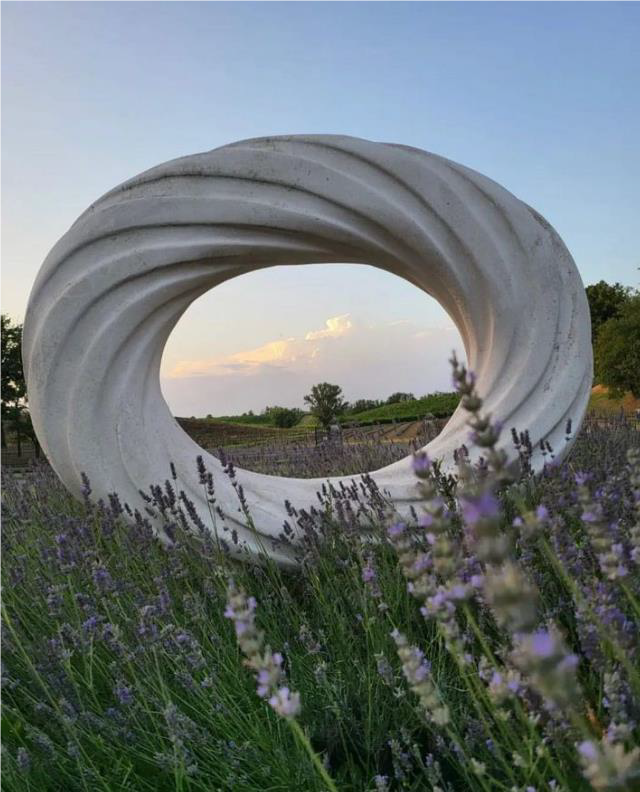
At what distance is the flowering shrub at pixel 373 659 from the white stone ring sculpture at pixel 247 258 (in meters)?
0.38

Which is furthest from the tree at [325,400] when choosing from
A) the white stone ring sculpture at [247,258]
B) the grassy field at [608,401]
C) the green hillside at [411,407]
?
the white stone ring sculpture at [247,258]

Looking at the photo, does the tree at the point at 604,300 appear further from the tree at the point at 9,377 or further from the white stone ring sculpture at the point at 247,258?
the white stone ring sculpture at the point at 247,258

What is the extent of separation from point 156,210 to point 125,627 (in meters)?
2.25

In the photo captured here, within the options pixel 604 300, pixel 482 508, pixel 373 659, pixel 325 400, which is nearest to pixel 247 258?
pixel 373 659

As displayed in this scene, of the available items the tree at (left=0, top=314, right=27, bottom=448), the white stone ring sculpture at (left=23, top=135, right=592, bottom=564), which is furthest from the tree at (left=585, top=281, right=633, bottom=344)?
the white stone ring sculpture at (left=23, top=135, right=592, bottom=564)

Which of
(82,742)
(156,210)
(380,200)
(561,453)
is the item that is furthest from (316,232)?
(82,742)

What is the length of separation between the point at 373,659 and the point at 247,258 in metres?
2.42

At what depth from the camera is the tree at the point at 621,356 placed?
103ft

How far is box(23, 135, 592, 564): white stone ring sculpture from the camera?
12.5ft

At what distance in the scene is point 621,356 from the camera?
105 feet

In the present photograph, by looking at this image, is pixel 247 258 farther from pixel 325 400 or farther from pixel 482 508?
pixel 325 400

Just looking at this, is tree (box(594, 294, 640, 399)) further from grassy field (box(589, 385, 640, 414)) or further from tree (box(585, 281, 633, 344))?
tree (box(585, 281, 633, 344))

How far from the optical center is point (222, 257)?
155 inches

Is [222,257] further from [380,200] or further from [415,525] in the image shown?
[415,525]
